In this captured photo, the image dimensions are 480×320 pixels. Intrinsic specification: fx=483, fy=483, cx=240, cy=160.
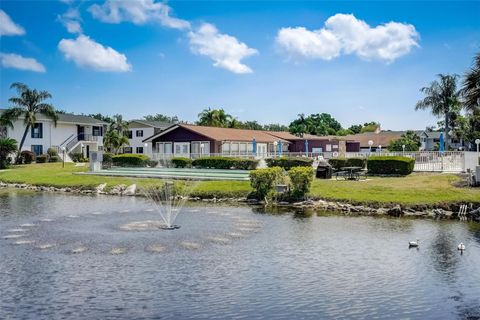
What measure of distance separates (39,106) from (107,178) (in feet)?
84.3

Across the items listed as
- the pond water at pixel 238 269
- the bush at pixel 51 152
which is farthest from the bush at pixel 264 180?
the bush at pixel 51 152

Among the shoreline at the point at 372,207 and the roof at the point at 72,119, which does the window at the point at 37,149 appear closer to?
the roof at the point at 72,119

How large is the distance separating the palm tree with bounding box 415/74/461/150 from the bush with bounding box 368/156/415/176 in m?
34.9

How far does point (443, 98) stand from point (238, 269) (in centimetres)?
6219

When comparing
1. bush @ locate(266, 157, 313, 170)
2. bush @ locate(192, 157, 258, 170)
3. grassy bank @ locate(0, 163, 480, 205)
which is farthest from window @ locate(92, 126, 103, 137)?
bush @ locate(266, 157, 313, 170)

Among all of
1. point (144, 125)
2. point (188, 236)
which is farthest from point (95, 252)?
point (144, 125)

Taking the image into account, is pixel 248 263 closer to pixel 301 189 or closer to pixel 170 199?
pixel 301 189

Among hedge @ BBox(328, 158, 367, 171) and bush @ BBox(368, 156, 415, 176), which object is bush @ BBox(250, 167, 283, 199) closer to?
bush @ BBox(368, 156, 415, 176)

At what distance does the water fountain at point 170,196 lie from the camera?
96.3 feet

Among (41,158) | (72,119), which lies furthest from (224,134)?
(72,119)

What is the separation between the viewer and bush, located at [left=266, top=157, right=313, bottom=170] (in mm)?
42219

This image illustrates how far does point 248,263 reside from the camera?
15.8 metres

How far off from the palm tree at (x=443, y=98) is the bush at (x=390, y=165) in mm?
34874

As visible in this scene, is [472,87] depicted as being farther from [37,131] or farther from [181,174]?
[37,131]
